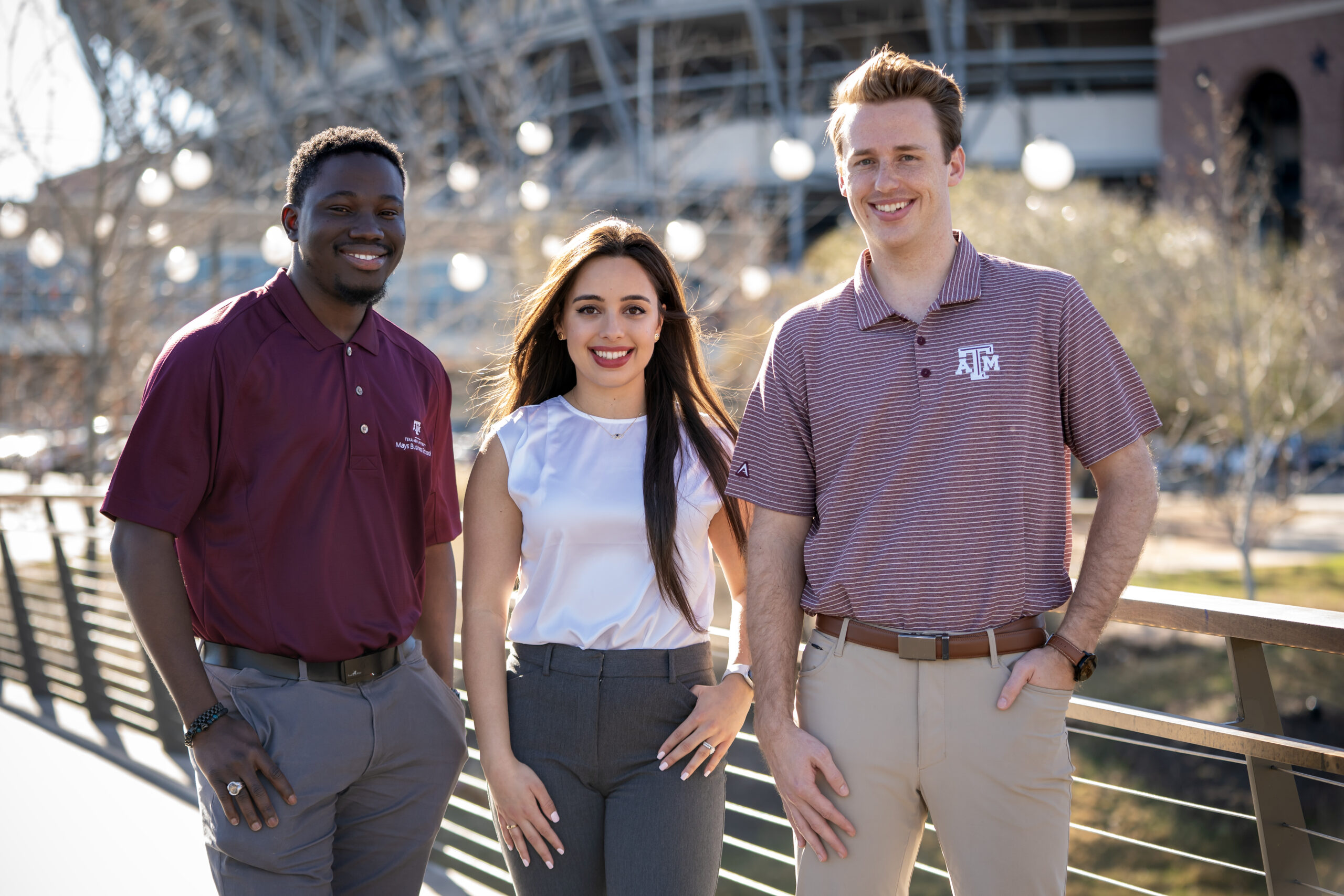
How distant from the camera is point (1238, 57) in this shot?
33.6 meters

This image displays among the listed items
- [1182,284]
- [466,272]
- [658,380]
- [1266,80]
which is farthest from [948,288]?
[1266,80]

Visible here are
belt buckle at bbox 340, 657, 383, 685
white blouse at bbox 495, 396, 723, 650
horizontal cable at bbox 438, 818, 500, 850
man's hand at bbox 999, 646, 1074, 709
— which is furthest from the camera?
horizontal cable at bbox 438, 818, 500, 850

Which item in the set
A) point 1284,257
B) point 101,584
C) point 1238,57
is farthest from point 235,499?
point 1238,57

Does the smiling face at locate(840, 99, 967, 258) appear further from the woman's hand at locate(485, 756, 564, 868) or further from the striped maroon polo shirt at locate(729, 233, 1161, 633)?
the woman's hand at locate(485, 756, 564, 868)

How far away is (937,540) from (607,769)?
96cm

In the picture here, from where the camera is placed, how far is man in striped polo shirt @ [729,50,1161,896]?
244cm

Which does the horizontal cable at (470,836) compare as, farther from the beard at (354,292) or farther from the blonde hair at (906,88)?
the blonde hair at (906,88)

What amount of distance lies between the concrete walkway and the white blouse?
7.33ft

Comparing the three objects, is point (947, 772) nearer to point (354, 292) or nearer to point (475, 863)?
point (354, 292)

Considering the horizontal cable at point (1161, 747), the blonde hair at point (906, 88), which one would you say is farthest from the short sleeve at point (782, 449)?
the horizontal cable at point (1161, 747)

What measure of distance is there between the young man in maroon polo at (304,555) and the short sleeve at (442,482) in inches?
2.1

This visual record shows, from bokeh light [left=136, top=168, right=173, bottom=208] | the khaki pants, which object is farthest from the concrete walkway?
bokeh light [left=136, top=168, right=173, bottom=208]

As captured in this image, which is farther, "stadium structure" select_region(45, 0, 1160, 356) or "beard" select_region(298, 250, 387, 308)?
"stadium structure" select_region(45, 0, 1160, 356)

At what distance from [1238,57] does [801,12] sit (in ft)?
42.5
